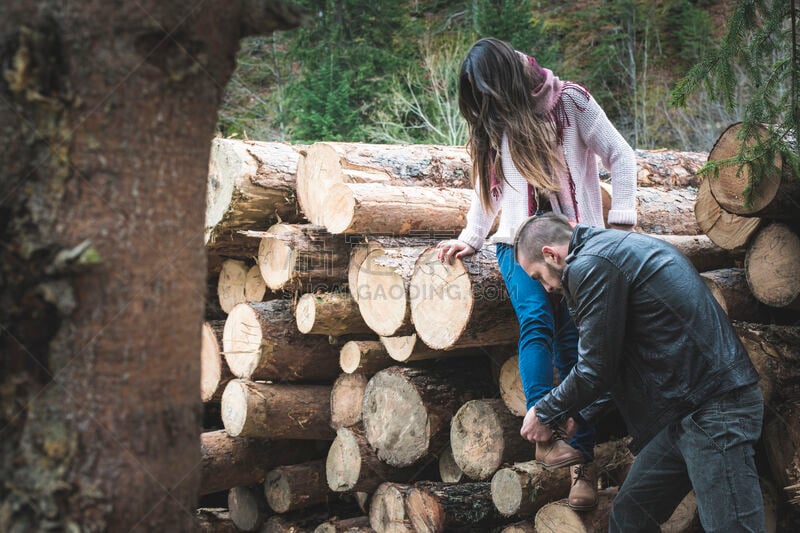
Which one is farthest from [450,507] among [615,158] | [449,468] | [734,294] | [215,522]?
[215,522]

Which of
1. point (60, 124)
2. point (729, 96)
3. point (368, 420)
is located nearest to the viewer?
point (60, 124)

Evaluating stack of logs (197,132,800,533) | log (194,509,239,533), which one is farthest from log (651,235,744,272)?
log (194,509,239,533)

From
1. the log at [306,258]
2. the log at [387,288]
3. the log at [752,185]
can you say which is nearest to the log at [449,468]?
the log at [387,288]

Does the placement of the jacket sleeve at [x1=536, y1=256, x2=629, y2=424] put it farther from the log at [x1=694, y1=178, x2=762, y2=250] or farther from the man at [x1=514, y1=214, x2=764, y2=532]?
the log at [x1=694, y1=178, x2=762, y2=250]

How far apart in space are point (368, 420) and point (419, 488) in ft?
1.64

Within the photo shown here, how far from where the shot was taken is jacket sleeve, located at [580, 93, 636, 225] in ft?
10.3

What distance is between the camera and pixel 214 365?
4789 millimetres

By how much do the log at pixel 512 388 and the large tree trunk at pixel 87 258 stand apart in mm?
2245

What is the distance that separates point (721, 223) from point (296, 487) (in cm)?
295

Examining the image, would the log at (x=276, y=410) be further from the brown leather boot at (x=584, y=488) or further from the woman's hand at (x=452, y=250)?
the brown leather boot at (x=584, y=488)

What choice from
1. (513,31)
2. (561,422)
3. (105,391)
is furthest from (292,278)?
(513,31)

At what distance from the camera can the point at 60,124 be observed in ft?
4.63

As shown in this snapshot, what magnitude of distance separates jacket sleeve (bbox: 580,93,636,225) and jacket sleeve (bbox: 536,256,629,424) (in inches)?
30.6

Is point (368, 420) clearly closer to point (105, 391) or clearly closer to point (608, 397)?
point (608, 397)
